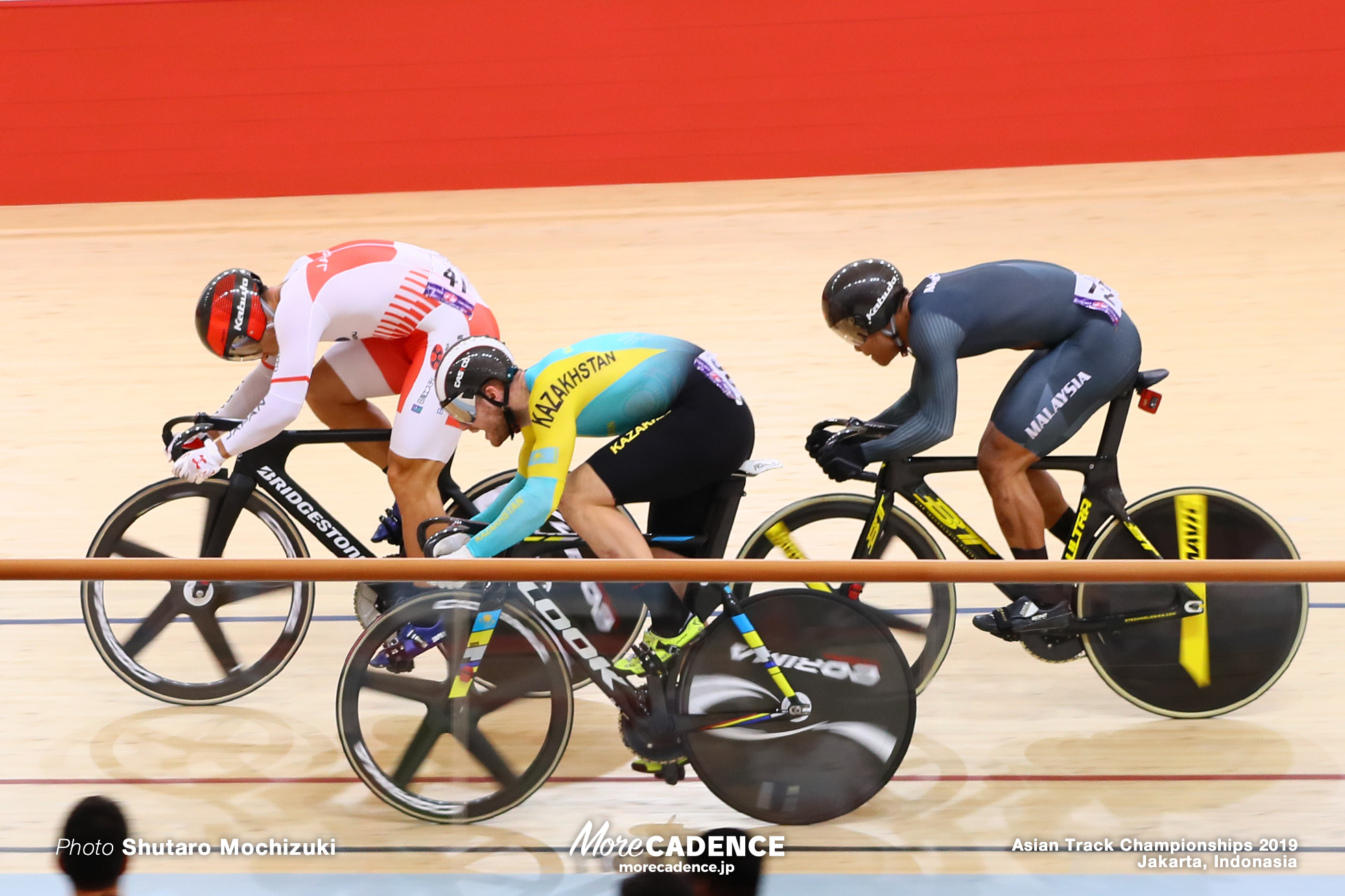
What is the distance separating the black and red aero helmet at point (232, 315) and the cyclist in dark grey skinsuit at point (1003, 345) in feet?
5.03

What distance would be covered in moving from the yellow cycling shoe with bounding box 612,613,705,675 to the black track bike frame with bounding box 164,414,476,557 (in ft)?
3.68

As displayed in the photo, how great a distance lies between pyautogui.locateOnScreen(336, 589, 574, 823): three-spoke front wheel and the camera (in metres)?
2.93

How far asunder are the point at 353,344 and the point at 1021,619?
2179 mm

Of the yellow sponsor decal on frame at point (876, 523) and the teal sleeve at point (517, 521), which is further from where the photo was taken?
the yellow sponsor decal on frame at point (876, 523)

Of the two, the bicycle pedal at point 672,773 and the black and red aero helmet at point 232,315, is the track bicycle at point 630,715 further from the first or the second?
the black and red aero helmet at point 232,315

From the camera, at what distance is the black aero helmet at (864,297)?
3.63 metres

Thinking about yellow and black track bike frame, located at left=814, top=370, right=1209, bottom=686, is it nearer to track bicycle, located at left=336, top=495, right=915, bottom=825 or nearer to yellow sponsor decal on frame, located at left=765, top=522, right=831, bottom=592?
yellow sponsor decal on frame, located at left=765, top=522, right=831, bottom=592

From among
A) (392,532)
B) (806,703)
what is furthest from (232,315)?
(806,703)

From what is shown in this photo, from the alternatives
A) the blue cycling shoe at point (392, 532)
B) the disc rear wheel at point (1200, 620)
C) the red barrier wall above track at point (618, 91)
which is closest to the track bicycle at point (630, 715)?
the disc rear wheel at point (1200, 620)

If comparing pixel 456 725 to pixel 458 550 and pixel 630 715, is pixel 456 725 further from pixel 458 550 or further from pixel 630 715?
pixel 458 550

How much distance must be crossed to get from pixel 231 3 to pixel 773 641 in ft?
27.0

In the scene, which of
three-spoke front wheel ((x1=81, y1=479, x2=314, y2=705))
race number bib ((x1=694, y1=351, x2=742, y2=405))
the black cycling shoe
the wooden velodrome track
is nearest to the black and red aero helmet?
three-spoke front wheel ((x1=81, y1=479, x2=314, y2=705))

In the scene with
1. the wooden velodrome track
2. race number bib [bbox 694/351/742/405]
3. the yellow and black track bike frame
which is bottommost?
the wooden velodrome track

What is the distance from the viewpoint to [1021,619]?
292 cm
